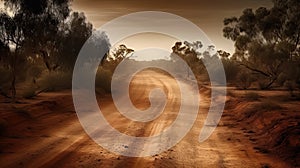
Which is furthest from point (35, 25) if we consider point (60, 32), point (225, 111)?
point (225, 111)

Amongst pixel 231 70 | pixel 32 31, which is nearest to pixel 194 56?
pixel 231 70

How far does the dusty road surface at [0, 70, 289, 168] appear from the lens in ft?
30.2

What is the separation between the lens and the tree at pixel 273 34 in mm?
29828

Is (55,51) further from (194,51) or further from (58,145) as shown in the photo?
(194,51)

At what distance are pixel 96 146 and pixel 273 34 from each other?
26.7 meters

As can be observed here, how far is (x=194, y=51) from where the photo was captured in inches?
2699

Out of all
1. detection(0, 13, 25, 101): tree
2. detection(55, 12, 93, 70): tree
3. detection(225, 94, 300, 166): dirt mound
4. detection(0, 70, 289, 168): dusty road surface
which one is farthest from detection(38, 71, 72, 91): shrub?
detection(225, 94, 300, 166): dirt mound

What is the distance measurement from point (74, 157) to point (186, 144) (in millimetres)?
3723

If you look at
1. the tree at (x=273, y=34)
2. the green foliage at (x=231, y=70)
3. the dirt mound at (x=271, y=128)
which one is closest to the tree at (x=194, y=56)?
the green foliage at (x=231, y=70)

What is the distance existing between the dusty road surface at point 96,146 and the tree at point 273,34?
1658 centimetres

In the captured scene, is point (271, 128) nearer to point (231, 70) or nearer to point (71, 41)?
point (71, 41)

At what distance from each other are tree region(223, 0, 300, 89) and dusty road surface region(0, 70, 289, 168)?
1658cm

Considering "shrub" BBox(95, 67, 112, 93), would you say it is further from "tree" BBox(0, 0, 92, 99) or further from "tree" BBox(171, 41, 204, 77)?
"tree" BBox(171, 41, 204, 77)

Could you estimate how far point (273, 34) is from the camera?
109 ft
